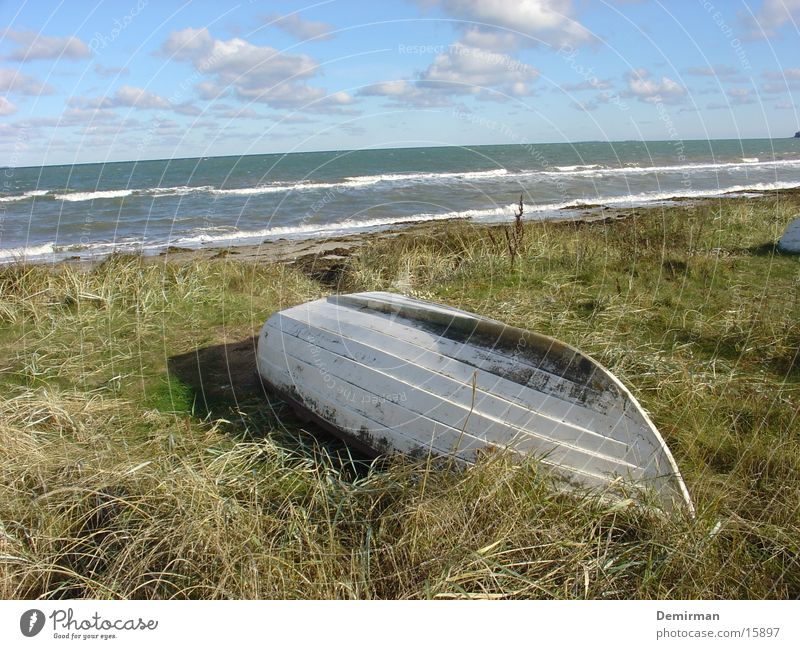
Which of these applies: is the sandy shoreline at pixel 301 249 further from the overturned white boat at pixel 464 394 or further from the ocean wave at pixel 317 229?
the overturned white boat at pixel 464 394

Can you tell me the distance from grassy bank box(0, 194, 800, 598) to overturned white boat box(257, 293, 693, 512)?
22 cm

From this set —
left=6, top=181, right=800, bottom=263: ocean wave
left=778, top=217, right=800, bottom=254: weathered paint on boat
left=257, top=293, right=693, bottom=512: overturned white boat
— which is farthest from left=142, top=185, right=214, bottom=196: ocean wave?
left=257, top=293, right=693, bottom=512: overturned white boat

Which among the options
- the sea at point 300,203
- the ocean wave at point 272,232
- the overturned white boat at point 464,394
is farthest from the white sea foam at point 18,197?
the overturned white boat at point 464,394

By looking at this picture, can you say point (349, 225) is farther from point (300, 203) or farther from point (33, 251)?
point (33, 251)

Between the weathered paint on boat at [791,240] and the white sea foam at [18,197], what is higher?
the white sea foam at [18,197]

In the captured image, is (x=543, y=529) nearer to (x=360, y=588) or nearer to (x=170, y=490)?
(x=360, y=588)

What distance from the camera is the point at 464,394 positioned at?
396 cm

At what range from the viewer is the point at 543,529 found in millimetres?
3174

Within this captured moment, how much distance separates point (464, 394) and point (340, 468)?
1.02m

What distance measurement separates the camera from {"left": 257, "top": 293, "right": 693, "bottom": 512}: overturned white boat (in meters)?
3.54

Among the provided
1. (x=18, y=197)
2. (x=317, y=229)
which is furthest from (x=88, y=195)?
(x=317, y=229)

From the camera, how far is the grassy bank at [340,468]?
2.98m

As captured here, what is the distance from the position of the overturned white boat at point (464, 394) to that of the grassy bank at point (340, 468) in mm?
217

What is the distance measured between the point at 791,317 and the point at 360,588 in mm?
5923
